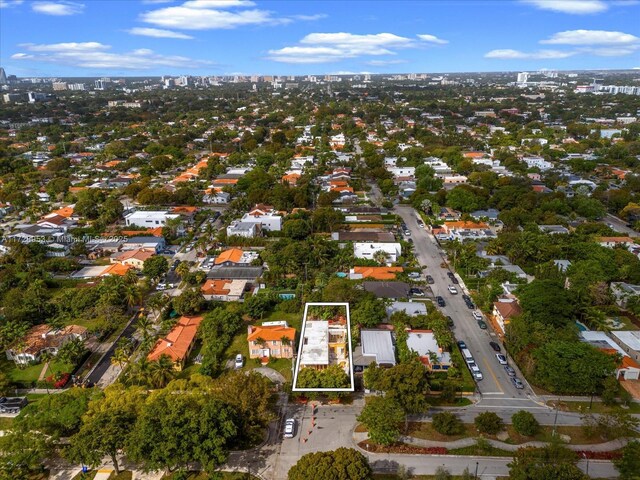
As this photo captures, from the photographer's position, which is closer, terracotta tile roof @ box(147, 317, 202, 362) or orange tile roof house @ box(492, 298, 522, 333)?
terracotta tile roof @ box(147, 317, 202, 362)

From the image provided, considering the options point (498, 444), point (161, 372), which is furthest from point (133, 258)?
point (498, 444)

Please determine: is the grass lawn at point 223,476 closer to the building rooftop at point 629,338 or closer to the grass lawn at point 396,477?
the grass lawn at point 396,477

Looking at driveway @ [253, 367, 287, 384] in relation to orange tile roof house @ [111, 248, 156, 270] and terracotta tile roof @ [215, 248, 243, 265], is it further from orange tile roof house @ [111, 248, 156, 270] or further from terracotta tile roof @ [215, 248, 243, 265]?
orange tile roof house @ [111, 248, 156, 270]

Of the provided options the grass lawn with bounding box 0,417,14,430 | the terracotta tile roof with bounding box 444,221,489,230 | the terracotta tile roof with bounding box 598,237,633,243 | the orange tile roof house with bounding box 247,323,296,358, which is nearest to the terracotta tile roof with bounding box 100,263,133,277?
the grass lawn with bounding box 0,417,14,430

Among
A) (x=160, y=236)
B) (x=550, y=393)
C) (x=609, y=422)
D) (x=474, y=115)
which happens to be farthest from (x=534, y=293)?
(x=474, y=115)

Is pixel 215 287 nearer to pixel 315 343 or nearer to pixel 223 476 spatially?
pixel 315 343

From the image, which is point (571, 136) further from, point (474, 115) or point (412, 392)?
point (412, 392)
